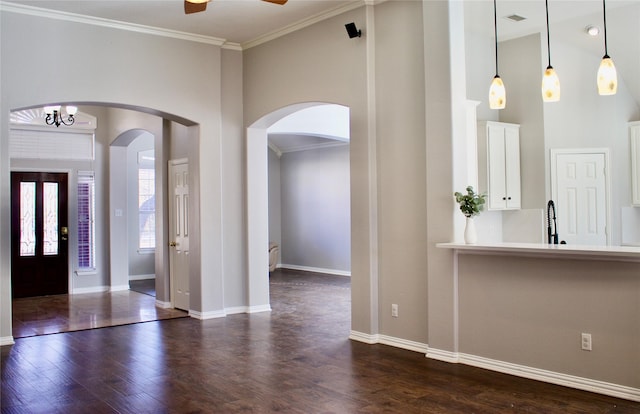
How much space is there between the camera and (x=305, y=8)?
243 inches

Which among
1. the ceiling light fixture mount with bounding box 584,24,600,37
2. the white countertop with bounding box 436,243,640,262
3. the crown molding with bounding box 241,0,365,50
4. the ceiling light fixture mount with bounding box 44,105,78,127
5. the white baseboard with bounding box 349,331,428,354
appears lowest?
the white baseboard with bounding box 349,331,428,354

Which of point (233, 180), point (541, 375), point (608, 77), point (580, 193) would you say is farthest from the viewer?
point (233, 180)

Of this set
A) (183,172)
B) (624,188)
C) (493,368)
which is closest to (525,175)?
(624,188)

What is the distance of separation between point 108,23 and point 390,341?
Result: 463 cm

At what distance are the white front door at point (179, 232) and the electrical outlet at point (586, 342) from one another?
5023 millimetres

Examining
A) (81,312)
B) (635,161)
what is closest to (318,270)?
(81,312)

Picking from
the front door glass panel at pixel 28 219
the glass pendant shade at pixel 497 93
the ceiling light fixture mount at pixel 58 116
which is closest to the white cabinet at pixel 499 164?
the glass pendant shade at pixel 497 93

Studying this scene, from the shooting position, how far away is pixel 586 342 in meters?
4.25

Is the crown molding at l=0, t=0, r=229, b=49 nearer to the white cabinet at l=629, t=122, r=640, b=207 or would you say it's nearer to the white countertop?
the white countertop

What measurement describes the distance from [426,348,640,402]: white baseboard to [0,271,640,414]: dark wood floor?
0.09 meters

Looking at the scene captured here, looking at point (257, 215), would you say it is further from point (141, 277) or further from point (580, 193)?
point (141, 277)

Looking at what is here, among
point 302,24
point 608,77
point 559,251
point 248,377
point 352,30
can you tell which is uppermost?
point 302,24

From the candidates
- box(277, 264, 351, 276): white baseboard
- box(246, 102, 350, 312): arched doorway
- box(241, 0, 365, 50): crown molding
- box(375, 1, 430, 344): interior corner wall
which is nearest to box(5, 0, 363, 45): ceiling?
box(241, 0, 365, 50): crown molding

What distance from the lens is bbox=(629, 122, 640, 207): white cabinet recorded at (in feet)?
23.5
